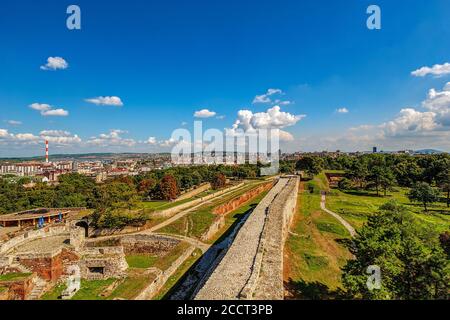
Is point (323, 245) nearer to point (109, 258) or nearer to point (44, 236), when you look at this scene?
point (109, 258)

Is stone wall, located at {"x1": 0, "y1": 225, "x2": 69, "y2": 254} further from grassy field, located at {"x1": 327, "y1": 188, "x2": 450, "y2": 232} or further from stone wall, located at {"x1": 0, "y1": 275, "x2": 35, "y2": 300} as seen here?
grassy field, located at {"x1": 327, "y1": 188, "x2": 450, "y2": 232}

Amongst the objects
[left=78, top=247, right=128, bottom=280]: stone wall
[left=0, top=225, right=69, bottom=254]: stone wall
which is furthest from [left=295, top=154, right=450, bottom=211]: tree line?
[left=0, top=225, right=69, bottom=254]: stone wall

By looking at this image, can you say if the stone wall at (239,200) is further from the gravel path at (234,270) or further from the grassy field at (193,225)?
the gravel path at (234,270)

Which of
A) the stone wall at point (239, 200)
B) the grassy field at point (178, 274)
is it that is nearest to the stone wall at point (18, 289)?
the grassy field at point (178, 274)

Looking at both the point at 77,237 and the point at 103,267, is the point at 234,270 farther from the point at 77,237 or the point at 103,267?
the point at 77,237

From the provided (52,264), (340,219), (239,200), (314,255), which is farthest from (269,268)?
(239,200)
